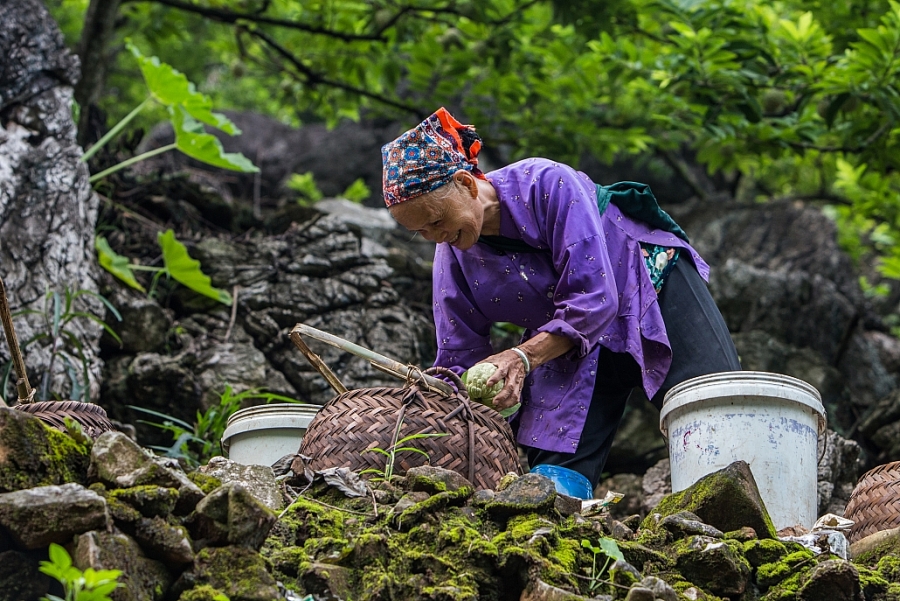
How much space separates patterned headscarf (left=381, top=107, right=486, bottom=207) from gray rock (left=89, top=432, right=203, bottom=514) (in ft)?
4.07

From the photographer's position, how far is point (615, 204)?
3.71 m

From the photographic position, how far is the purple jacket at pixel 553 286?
133 inches

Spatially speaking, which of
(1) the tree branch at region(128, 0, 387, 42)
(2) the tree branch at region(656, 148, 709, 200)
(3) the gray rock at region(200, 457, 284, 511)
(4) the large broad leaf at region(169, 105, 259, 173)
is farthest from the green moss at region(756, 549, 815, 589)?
(2) the tree branch at region(656, 148, 709, 200)

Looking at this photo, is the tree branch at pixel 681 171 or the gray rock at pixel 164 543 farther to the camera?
the tree branch at pixel 681 171

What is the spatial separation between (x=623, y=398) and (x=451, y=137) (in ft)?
3.68

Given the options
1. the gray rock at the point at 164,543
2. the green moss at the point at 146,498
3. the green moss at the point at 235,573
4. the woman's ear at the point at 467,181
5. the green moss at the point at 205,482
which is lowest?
the green moss at the point at 235,573

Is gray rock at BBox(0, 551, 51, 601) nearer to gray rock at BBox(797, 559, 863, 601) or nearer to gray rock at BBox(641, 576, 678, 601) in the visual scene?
gray rock at BBox(641, 576, 678, 601)

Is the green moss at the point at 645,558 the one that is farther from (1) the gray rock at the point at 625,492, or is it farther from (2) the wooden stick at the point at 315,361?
(1) the gray rock at the point at 625,492

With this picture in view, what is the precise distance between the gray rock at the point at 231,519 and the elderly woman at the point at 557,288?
1.14m

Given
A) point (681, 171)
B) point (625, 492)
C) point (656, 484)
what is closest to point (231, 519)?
point (656, 484)

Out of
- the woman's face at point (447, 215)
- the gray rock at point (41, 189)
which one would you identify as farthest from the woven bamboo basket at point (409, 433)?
the gray rock at point (41, 189)

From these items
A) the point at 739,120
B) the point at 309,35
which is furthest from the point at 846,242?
the point at 309,35

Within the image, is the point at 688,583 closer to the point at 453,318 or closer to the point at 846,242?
the point at 453,318

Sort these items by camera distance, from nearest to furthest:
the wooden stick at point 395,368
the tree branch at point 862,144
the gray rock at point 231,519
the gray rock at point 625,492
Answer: the gray rock at point 231,519 < the wooden stick at point 395,368 < the gray rock at point 625,492 < the tree branch at point 862,144
